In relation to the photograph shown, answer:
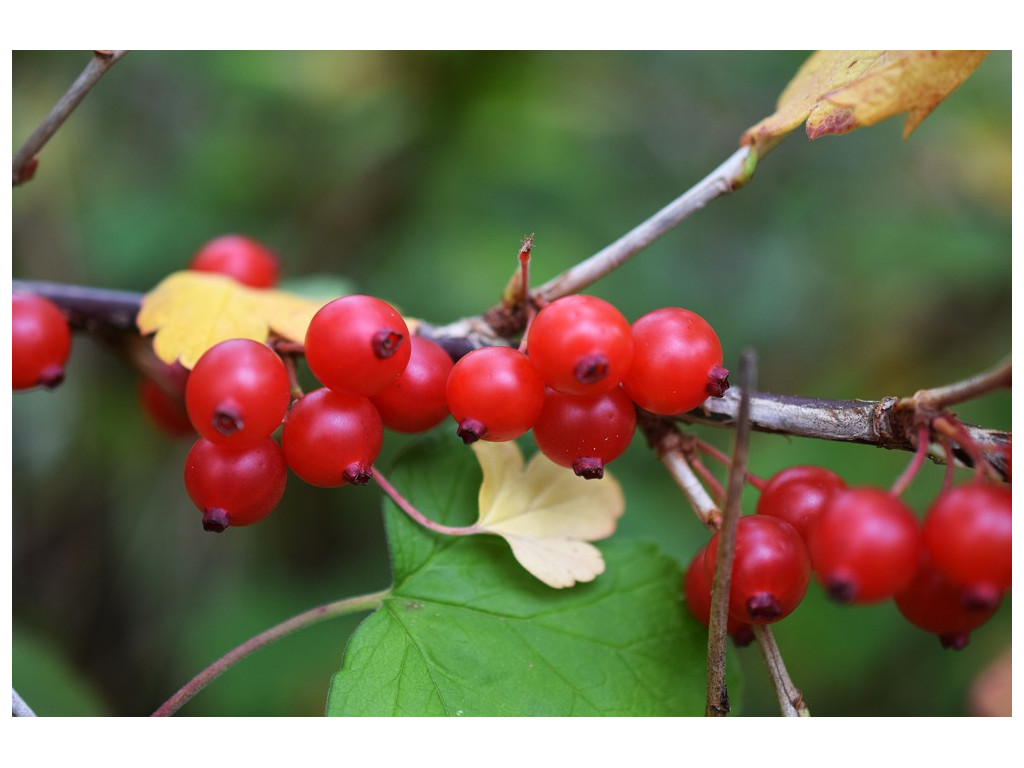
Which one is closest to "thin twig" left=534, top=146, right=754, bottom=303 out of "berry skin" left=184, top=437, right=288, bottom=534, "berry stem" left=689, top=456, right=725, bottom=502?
"berry stem" left=689, top=456, right=725, bottom=502

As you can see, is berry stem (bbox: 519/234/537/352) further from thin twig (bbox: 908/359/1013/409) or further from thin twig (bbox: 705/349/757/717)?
thin twig (bbox: 908/359/1013/409)

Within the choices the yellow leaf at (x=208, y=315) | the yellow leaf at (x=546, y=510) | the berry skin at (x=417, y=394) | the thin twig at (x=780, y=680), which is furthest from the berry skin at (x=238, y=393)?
the thin twig at (x=780, y=680)

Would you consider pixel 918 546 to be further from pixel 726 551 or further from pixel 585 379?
pixel 585 379

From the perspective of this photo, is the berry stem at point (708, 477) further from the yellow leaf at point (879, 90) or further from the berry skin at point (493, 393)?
the yellow leaf at point (879, 90)

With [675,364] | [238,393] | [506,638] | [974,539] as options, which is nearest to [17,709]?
[238,393]

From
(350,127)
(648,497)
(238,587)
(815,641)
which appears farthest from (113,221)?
(815,641)
